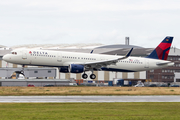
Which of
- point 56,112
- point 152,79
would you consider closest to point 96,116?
point 56,112

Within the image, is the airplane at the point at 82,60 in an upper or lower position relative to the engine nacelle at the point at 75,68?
upper

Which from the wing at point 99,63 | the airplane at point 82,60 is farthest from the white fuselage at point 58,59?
the wing at point 99,63

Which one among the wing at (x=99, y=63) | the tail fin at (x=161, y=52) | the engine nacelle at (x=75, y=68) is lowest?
the engine nacelle at (x=75, y=68)

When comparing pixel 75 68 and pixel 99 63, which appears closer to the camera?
pixel 75 68

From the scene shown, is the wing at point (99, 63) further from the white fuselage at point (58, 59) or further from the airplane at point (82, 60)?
the white fuselage at point (58, 59)

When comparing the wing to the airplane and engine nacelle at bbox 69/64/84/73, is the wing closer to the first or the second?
the airplane

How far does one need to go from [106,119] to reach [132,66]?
4124 centimetres

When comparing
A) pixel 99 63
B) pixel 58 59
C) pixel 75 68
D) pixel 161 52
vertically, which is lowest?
pixel 75 68

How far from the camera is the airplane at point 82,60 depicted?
2183 inches

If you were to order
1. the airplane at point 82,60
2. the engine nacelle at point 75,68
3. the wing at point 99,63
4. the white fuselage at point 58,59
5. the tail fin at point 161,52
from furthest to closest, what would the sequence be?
the tail fin at point 161,52 → the wing at point 99,63 → the engine nacelle at point 75,68 → the airplane at point 82,60 → the white fuselage at point 58,59

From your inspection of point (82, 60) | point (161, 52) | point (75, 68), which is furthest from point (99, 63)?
point (161, 52)

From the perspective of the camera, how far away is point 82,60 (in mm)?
59438

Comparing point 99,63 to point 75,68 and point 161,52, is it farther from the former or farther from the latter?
point 161,52

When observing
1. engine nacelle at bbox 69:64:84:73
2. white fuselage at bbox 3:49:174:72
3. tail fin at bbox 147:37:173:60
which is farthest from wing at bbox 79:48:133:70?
tail fin at bbox 147:37:173:60
